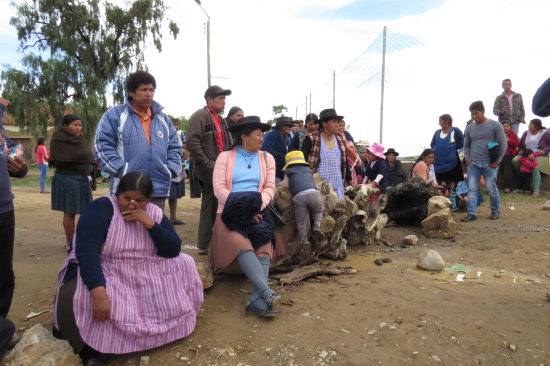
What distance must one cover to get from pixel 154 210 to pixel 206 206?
1656 millimetres

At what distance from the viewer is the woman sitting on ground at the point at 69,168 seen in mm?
4547

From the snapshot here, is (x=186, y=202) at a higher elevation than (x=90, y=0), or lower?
lower

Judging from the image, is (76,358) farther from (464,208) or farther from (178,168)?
(464,208)

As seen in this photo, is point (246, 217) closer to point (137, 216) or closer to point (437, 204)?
point (137, 216)

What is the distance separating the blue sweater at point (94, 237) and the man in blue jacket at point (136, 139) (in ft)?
2.53

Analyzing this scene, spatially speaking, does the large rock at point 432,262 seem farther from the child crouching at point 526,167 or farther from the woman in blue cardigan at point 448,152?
the child crouching at point 526,167

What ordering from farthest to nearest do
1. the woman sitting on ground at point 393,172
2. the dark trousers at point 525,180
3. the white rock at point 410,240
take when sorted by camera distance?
the dark trousers at point 525,180 < the woman sitting on ground at point 393,172 < the white rock at point 410,240

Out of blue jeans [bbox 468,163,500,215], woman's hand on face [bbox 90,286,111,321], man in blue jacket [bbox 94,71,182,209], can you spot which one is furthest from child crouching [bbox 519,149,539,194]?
woman's hand on face [bbox 90,286,111,321]

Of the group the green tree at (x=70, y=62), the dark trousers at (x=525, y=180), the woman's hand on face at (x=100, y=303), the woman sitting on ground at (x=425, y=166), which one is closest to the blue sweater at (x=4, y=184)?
the woman's hand on face at (x=100, y=303)

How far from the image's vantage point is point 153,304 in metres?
2.59

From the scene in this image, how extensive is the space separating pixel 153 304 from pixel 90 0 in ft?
78.1

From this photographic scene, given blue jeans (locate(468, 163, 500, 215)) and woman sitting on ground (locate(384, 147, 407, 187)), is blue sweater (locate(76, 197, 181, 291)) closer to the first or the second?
woman sitting on ground (locate(384, 147, 407, 187))

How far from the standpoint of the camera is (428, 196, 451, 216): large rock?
593 centimetres

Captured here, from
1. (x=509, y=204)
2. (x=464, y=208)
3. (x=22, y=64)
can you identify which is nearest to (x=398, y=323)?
(x=464, y=208)
